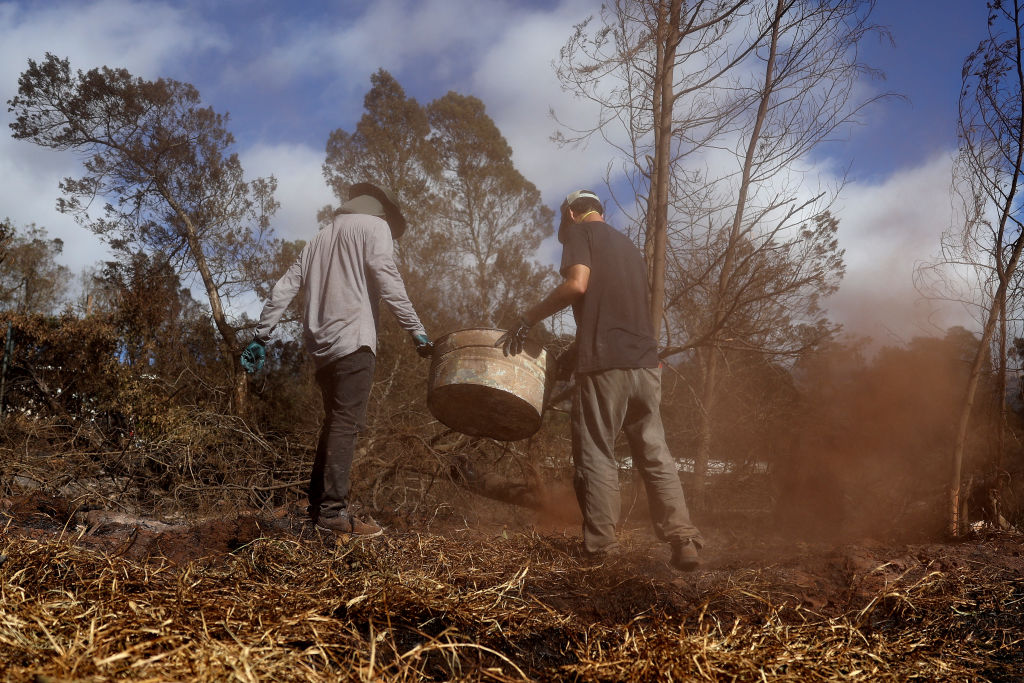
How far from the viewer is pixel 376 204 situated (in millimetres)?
4125

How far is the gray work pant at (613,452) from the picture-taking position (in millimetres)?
→ 3496

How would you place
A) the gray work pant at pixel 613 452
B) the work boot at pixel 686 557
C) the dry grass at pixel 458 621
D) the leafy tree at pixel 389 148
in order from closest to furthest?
the dry grass at pixel 458 621 → the work boot at pixel 686 557 → the gray work pant at pixel 613 452 → the leafy tree at pixel 389 148

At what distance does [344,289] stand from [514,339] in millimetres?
1015

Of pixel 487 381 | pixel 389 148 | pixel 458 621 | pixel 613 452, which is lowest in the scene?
pixel 458 621

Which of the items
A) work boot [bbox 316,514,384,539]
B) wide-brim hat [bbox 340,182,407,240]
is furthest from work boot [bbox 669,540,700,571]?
wide-brim hat [bbox 340,182,407,240]

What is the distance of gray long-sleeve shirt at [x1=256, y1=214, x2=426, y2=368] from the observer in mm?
3695

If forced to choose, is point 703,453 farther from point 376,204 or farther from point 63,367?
point 63,367

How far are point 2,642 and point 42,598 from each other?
47 centimetres

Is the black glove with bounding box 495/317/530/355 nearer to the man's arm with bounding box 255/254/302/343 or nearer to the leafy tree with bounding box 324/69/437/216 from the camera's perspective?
the man's arm with bounding box 255/254/302/343

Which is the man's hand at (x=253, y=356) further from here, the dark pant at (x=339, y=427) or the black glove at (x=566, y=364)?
the black glove at (x=566, y=364)

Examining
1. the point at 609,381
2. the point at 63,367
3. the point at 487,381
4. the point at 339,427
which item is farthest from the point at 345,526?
the point at 63,367

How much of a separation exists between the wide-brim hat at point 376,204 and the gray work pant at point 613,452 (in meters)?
1.53

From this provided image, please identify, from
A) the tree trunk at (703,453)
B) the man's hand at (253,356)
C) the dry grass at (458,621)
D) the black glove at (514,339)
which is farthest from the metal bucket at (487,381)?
the tree trunk at (703,453)

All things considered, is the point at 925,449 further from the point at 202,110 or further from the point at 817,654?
the point at 202,110
